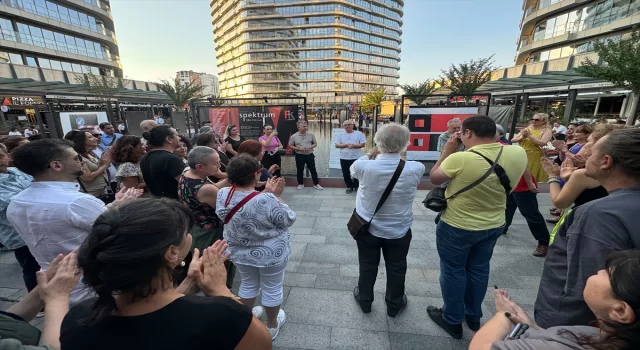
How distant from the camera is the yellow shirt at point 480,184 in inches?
72.9

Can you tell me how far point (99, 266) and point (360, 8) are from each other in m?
79.8

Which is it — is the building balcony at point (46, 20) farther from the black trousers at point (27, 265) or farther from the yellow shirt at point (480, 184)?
the yellow shirt at point (480, 184)

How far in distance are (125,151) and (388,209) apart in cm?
301

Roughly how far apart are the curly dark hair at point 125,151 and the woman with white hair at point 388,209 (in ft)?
8.51

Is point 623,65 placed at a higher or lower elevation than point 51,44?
lower

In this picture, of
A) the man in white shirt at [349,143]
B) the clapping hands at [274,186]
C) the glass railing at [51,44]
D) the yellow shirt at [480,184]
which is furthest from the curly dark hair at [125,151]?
the glass railing at [51,44]

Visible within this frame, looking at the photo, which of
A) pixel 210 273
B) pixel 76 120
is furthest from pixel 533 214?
pixel 76 120

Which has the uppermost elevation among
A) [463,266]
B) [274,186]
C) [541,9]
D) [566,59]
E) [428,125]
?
[541,9]

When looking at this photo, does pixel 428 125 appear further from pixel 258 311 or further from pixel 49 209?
pixel 49 209

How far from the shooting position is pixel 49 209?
1.53m

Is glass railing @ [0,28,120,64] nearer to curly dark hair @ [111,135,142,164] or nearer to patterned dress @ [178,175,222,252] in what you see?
curly dark hair @ [111,135,142,164]

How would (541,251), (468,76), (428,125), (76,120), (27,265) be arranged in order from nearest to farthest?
(27,265) < (541,251) < (428,125) < (76,120) < (468,76)

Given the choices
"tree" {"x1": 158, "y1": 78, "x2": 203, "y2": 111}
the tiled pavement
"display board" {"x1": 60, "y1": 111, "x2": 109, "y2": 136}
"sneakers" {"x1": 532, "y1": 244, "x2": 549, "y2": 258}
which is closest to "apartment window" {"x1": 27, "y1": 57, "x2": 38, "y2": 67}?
"tree" {"x1": 158, "y1": 78, "x2": 203, "y2": 111}

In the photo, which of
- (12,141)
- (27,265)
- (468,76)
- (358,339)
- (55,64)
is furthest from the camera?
(55,64)
